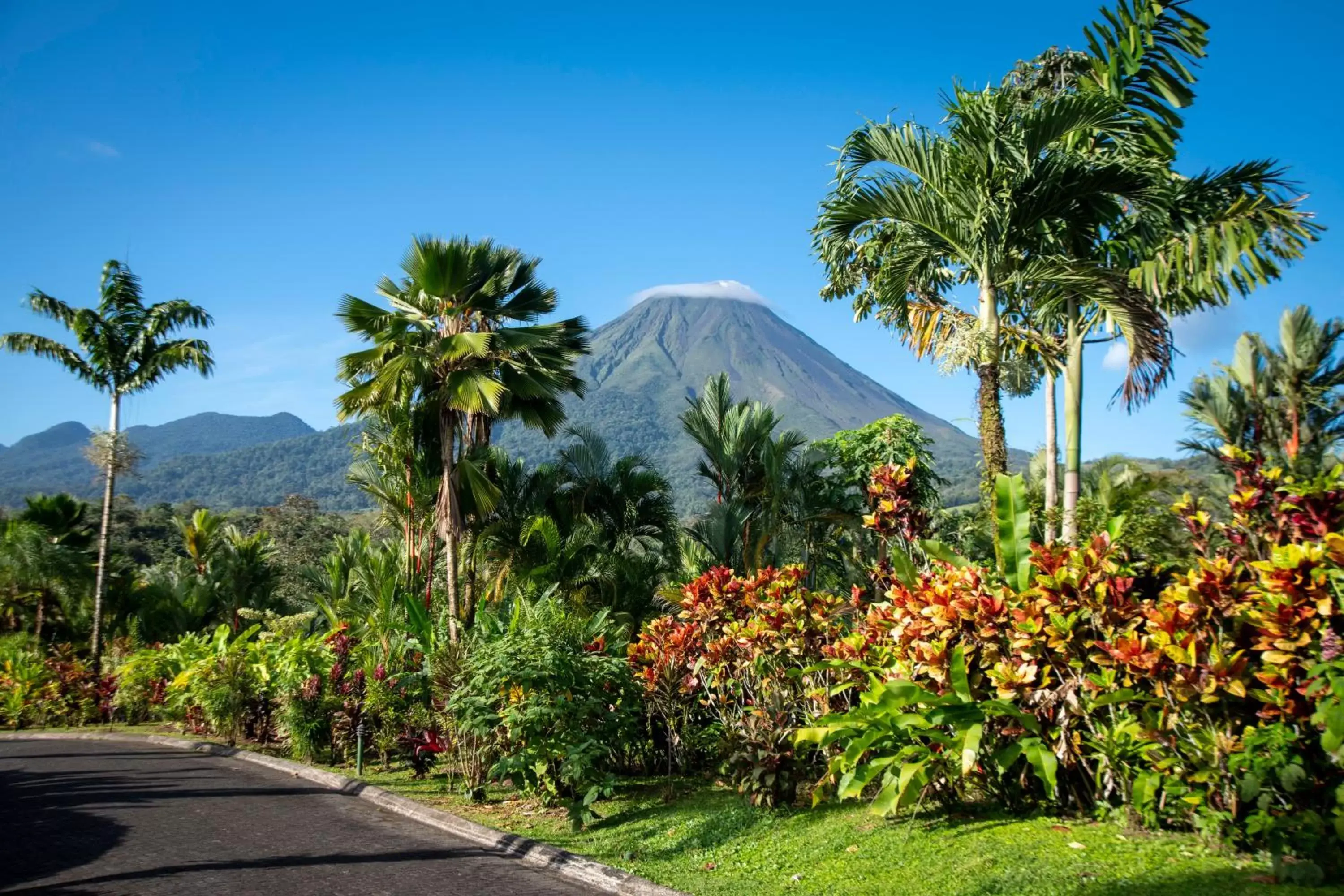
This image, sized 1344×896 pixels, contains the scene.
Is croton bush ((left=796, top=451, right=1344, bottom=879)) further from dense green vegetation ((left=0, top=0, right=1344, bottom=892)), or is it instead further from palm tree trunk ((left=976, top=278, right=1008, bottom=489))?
palm tree trunk ((left=976, top=278, right=1008, bottom=489))

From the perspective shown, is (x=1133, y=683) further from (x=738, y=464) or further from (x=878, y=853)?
(x=738, y=464)

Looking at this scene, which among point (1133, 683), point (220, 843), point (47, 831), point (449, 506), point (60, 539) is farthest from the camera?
point (60, 539)

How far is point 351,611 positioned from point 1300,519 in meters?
14.4

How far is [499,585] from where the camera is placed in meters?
15.9

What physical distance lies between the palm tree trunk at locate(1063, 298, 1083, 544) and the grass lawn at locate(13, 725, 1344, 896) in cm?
308

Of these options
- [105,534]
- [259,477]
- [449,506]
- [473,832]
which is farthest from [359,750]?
[259,477]

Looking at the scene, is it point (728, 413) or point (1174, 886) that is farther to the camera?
point (728, 413)

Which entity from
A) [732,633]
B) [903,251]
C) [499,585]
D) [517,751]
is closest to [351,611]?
[499,585]

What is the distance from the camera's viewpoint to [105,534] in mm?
16828

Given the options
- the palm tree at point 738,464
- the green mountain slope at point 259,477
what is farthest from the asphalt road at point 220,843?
the green mountain slope at point 259,477

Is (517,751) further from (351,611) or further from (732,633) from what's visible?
(351,611)

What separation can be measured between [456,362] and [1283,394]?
50.6ft

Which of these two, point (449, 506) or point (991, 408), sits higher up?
point (991, 408)

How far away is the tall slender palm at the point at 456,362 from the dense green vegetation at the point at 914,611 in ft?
0.20
